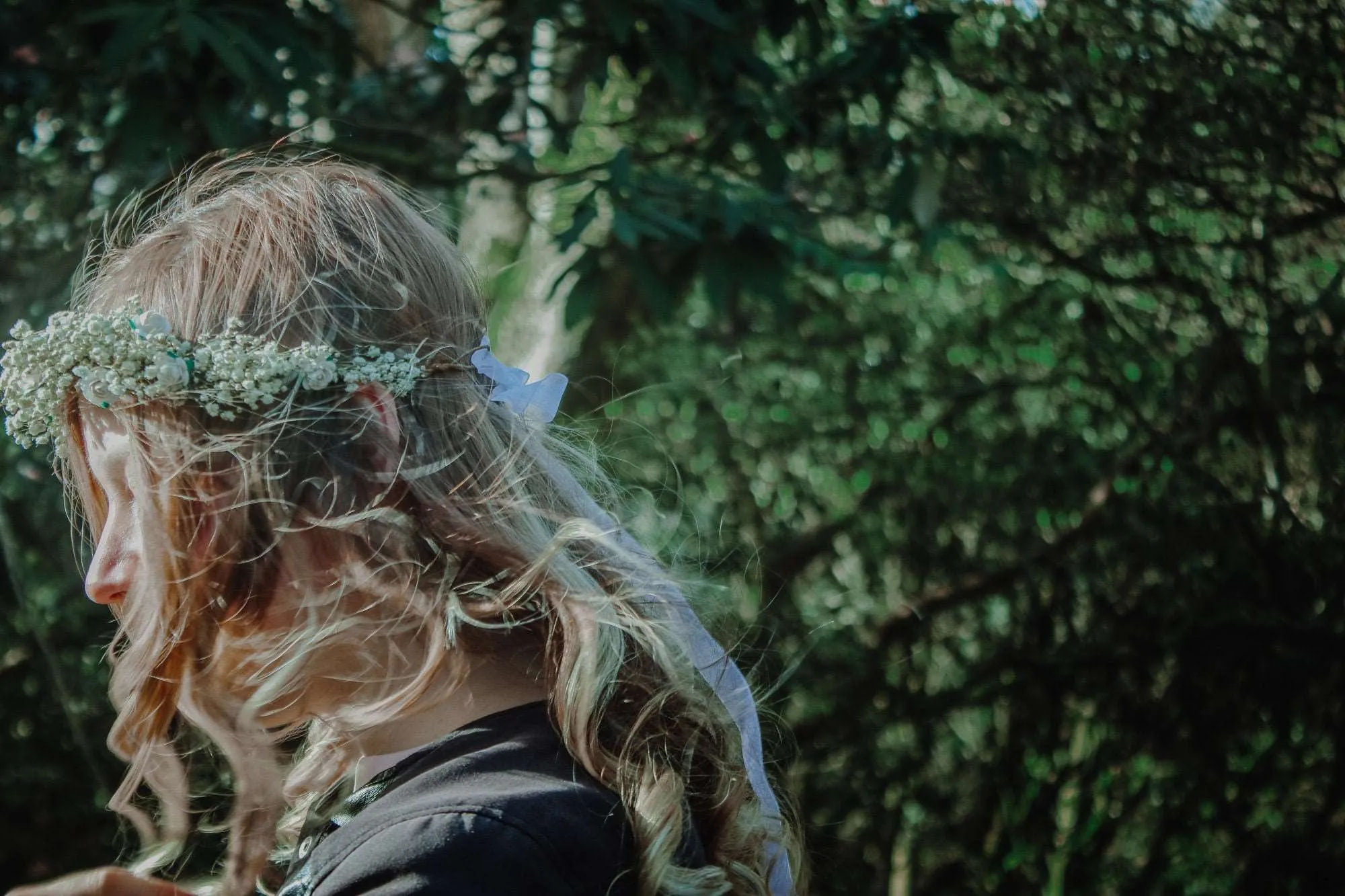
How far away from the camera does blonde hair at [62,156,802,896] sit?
1205mm

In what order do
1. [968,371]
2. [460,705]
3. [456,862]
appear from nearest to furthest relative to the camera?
[456,862] → [460,705] → [968,371]

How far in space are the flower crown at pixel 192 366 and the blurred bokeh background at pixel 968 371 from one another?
1.28m

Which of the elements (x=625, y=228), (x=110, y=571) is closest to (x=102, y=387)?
(x=110, y=571)

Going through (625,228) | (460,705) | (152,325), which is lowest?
(460,705)

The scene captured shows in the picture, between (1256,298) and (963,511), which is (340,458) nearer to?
(963,511)

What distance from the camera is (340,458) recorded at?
122 cm

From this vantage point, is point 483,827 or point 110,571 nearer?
point 483,827

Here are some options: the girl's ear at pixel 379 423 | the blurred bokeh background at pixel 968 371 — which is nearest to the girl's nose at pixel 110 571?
the girl's ear at pixel 379 423

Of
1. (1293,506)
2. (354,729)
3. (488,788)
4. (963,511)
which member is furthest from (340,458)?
(1293,506)

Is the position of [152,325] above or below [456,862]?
above

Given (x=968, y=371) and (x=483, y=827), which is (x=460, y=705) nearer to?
(x=483, y=827)

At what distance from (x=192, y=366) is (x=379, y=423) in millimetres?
210

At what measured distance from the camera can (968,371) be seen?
3396 mm

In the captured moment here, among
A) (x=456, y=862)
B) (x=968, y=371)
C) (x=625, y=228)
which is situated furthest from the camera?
(x=968, y=371)
